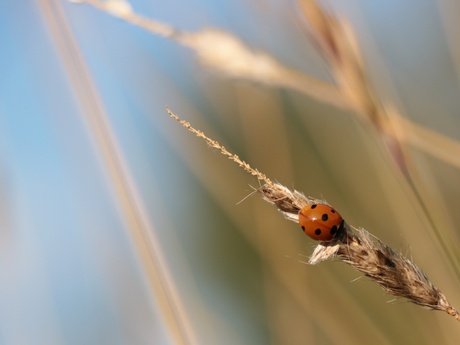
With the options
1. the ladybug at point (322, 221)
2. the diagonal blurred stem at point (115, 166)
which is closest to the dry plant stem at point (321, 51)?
the ladybug at point (322, 221)

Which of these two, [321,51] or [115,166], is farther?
[115,166]

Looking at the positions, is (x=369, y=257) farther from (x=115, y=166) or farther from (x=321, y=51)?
(x=115, y=166)

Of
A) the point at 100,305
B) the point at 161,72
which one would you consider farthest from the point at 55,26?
the point at 100,305

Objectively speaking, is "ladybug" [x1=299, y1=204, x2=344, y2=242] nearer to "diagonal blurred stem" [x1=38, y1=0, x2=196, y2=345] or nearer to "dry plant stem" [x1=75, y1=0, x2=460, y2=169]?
"dry plant stem" [x1=75, y1=0, x2=460, y2=169]

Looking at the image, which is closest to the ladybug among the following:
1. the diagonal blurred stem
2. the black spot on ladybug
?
the black spot on ladybug

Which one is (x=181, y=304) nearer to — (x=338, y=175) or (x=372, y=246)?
(x=372, y=246)

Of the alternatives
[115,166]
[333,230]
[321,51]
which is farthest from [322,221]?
[115,166]
